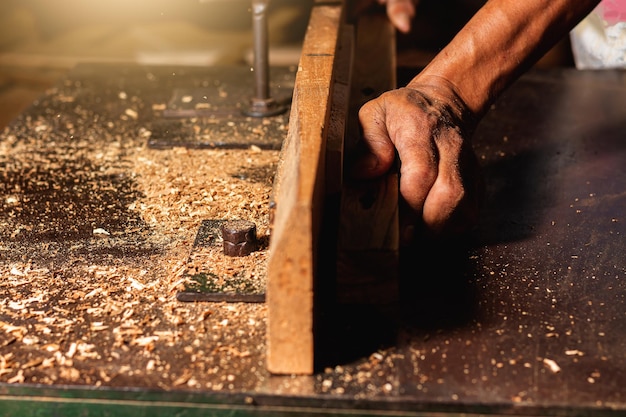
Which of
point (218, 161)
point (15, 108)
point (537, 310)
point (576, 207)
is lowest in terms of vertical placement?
point (537, 310)

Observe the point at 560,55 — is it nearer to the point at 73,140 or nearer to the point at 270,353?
the point at 73,140

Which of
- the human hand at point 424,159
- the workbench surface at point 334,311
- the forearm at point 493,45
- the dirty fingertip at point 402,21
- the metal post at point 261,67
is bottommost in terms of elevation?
the workbench surface at point 334,311

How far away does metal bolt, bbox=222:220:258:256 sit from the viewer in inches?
60.9

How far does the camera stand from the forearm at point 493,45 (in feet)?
5.94

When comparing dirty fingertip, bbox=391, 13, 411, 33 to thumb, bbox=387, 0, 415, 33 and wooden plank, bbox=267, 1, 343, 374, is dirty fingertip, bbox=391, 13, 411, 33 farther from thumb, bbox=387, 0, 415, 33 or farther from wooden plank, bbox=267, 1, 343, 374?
wooden plank, bbox=267, 1, 343, 374

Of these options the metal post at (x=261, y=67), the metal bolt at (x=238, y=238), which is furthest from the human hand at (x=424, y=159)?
the metal post at (x=261, y=67)

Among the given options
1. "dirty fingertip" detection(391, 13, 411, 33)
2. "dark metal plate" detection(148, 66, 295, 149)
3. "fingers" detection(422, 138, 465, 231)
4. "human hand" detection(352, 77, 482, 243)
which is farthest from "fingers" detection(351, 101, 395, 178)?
"dirty fingertip" detection(391, 13, 411, 33)

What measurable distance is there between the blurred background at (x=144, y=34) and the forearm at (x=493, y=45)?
204 cm

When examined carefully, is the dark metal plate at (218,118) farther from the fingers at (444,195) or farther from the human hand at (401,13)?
the fingers at (444,195)

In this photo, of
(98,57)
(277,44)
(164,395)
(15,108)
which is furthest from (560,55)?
(164,395)

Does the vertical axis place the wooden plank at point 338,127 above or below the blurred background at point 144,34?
below

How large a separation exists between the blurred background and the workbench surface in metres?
1.88

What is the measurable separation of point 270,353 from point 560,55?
3.36 metres

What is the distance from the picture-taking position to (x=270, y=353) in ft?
4.04
